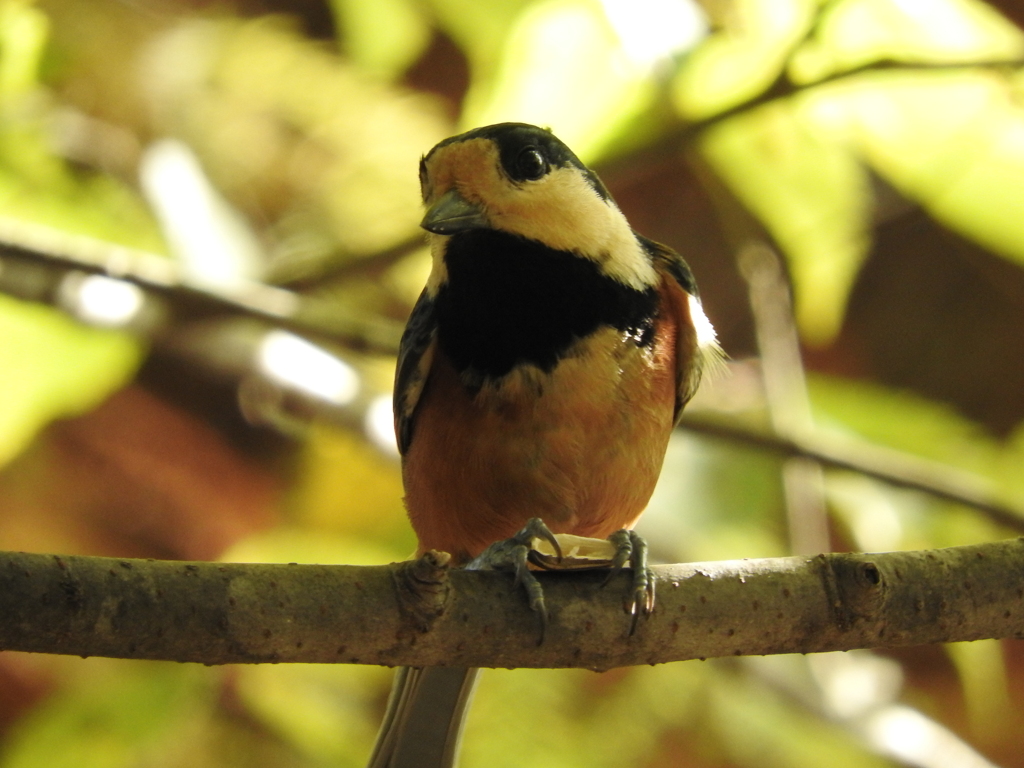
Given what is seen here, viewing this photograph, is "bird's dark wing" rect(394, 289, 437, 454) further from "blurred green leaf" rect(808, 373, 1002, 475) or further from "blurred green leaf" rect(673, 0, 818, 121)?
"blurred green leaf" rect(808, 373, 1002, 475)

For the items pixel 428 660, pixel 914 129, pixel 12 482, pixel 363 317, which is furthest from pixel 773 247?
pixel 12 482

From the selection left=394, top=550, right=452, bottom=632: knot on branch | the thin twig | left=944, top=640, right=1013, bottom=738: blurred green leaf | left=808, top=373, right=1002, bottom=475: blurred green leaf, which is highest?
left=808, top=373, right=1002, bottom=475: blurred green leaf

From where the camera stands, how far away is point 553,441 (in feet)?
3.42

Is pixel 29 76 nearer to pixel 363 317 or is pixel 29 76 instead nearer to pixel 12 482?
pixel 363 317

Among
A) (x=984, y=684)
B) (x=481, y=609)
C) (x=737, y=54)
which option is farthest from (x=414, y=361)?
(x=984, y=684)

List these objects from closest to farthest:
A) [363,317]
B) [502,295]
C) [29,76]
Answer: [502,295]
[29,76]
[363,317]

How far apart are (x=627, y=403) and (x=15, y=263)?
125 centimetres

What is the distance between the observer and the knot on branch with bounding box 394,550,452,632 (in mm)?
735

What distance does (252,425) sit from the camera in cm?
228

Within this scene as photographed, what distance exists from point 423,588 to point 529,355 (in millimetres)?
Result: 369

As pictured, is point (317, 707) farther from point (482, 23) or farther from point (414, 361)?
point (482, 23)

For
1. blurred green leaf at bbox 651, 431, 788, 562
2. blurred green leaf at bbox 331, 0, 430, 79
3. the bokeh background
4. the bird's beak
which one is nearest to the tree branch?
the bird's beak

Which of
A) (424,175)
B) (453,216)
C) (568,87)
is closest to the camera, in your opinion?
(453,216)

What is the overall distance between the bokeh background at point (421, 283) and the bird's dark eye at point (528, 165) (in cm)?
57
